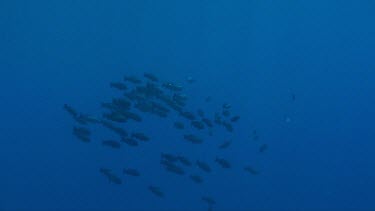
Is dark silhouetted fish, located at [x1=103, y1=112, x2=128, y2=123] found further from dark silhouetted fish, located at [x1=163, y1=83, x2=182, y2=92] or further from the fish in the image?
dark silhouetted fish, located at [x1=163, y1=83, x2=182, y2=92]

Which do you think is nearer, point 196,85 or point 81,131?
point 81,131

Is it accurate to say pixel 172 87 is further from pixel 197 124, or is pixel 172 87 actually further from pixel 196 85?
pixel 196 85

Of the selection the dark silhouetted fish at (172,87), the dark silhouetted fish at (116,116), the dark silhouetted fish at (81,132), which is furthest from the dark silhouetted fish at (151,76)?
the dark silhouetted fish at (81,132)

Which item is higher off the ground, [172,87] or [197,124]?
[172,87]

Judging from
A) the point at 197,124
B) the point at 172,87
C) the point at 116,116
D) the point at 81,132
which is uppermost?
the point at 172,87

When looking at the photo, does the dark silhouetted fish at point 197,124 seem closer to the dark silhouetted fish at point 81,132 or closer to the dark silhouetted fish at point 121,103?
the dark silhouetted fish at point 121,103

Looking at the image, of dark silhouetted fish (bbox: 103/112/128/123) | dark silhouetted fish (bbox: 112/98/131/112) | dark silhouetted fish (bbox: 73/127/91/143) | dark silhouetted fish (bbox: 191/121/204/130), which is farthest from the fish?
dark silhouetted fish (bbox: 191/121/204/130)

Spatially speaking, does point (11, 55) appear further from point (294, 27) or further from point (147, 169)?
point (294, 27)

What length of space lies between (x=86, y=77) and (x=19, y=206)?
42.7ft

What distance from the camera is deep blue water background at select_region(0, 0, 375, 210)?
19781 mm

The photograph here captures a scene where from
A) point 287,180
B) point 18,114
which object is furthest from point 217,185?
point 18,114

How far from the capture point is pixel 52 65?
31047 millimetres

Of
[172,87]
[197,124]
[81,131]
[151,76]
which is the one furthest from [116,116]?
[197,124]

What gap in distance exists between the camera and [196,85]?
30.3m
